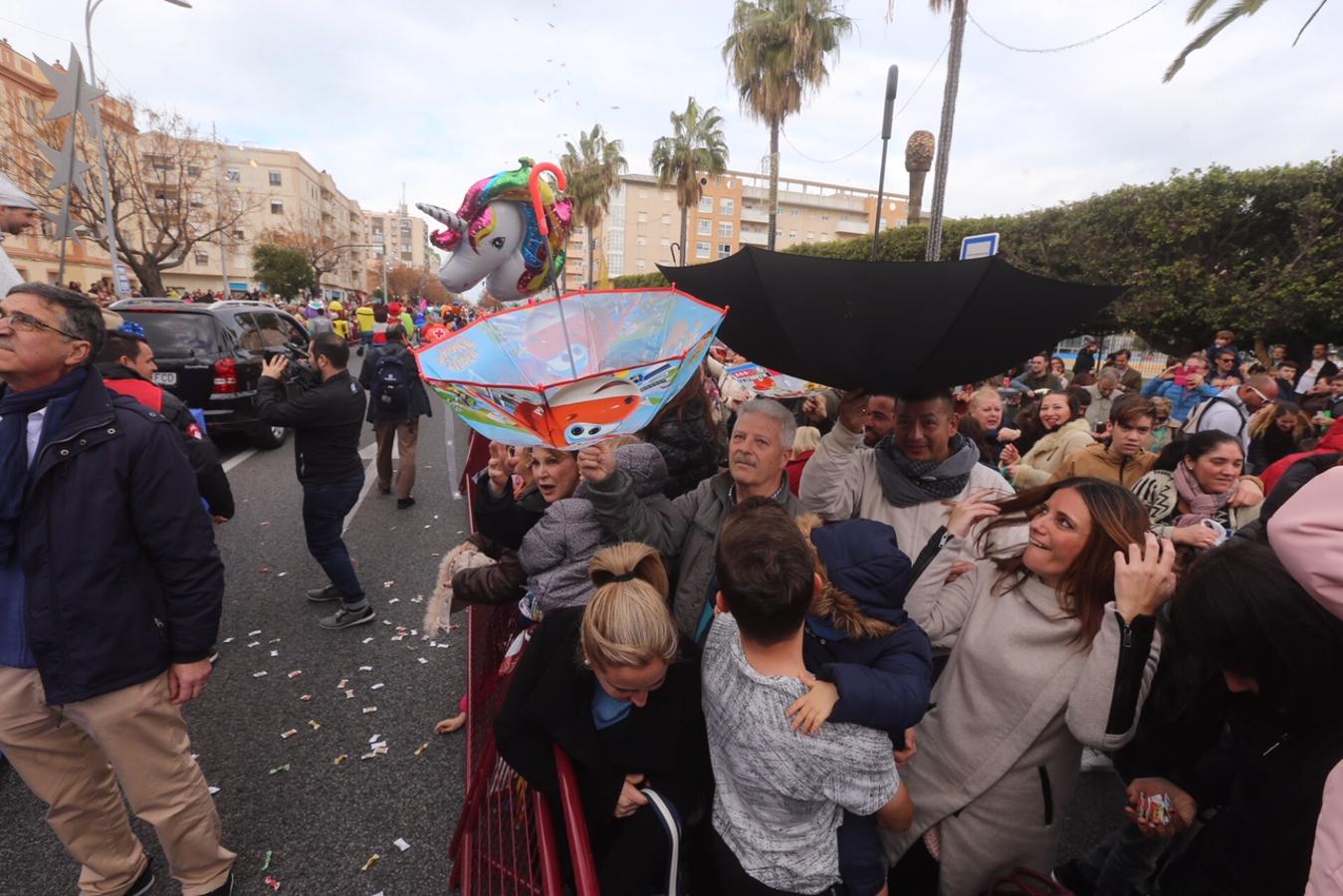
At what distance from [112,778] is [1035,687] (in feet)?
10.4

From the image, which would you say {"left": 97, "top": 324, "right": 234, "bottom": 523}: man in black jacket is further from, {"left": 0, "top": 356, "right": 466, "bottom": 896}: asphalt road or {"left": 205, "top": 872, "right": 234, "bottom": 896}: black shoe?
{"left": 205, "top": 872, "right": 234, "bottom": 896}: black shoe

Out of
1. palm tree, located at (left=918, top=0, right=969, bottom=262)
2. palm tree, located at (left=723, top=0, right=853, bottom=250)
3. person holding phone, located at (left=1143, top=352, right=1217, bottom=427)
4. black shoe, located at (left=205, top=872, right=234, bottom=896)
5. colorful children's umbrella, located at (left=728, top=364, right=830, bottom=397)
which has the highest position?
palm tree, located at (left=723, top=0, right=853, bottom=250)

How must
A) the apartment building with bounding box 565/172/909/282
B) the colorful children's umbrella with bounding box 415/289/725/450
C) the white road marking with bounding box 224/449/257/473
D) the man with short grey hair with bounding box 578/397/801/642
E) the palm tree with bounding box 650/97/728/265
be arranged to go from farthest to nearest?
the apartment building with bounding box 565/172/909/282 < the palm tree with bounding box 650/97/728/265 < the white road marking with bounding box 224/449/257/473 < the man with short grey hair with bounding box 578/397/801/642 < the colorful children's umbrella with bounding box 415/289/725/450

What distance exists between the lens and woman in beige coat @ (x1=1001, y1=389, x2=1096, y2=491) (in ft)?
13.7

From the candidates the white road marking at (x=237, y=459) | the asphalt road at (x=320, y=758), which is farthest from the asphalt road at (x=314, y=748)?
the white road marking at (x=237, y=459)

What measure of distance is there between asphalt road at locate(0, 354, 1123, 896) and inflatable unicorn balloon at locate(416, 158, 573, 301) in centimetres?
236

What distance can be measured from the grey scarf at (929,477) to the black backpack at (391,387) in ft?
18.3

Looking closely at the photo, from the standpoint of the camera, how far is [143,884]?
7.41ft

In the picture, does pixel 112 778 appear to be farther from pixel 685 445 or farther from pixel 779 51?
pixel 779 51

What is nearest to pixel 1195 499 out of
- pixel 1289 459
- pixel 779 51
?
pixel 1289 459

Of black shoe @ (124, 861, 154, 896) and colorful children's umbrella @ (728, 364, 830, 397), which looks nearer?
black shoe @ (124, 861, 154, 896)

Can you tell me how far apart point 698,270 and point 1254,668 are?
78.0 inches

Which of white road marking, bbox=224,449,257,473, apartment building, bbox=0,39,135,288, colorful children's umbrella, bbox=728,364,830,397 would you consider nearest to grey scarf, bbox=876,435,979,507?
colorful children's umbrella, bbox=728,364,830,397

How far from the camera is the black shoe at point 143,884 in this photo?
Result: 7.30 ft
